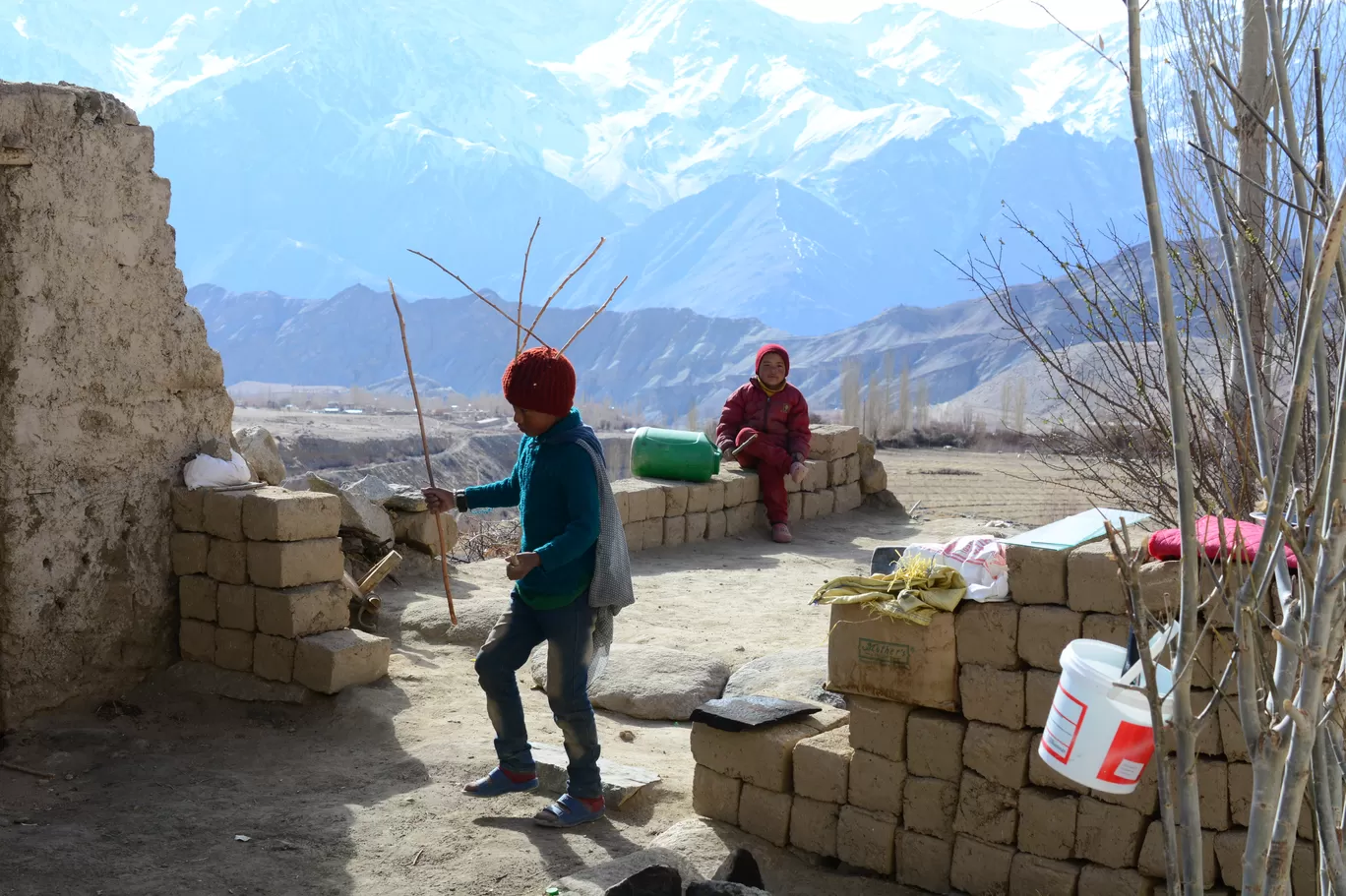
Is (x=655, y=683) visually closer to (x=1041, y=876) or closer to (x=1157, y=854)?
(x=1041, y=876)

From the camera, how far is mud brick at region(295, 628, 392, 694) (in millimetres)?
5250

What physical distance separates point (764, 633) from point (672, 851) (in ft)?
9.97

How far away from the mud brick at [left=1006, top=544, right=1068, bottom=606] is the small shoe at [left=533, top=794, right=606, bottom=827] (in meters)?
1.59

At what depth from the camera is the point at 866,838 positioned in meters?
3.82

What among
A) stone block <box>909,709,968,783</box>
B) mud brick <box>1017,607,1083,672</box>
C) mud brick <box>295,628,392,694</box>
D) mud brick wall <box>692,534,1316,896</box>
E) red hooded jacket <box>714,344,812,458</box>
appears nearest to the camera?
mud brick wall <box>692,534,1316,896</box>

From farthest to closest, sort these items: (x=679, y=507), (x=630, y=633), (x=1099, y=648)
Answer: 1. (x=679, y=507)
2. (x=630, y=633)
3. (x=1099, y=648)

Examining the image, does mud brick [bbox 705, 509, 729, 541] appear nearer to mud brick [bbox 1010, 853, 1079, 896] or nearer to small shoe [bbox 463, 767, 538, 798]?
small shoe [bbox 463, 767, 538, 798]

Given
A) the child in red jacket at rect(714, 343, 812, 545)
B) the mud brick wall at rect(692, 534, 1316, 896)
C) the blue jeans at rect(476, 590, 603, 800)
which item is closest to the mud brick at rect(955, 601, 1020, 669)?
the mud brick wall at rect(692, 534, 1316, 896)

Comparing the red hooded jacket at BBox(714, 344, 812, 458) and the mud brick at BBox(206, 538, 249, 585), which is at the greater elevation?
the red hooded jacket at BBox(714, 344, 812, 458)

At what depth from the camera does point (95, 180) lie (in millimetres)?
5281

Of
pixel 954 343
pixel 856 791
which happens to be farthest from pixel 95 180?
pixel 954 343

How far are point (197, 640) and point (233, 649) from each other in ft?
0.76

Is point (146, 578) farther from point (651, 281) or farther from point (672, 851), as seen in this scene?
point (651, 281)

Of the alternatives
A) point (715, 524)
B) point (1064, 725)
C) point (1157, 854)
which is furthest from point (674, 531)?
point (1064, 725)
